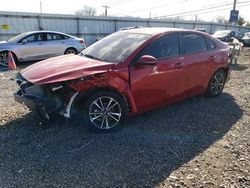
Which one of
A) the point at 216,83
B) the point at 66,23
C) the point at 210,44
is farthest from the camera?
the point at 66,23

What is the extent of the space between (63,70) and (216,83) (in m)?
3.61

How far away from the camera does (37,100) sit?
3.70 m

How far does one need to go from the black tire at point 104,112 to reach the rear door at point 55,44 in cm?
873

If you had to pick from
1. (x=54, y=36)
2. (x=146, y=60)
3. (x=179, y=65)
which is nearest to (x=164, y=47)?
(x=179, y=65)

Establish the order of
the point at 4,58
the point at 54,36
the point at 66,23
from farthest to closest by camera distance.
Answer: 1. the point at 66,23
2. the point at 54,36
3. the point at 4,58

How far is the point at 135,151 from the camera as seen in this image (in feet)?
11.5

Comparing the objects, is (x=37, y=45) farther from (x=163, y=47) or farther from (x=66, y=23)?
(x=66, y=23)

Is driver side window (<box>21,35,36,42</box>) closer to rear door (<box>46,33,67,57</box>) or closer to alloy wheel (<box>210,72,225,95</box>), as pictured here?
rear door (<box>46,33,67,57</box>)

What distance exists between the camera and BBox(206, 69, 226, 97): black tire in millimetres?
5656

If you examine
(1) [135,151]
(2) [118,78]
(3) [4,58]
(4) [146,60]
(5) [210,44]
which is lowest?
(1) [135,151]

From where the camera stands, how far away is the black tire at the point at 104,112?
3831 millimetres

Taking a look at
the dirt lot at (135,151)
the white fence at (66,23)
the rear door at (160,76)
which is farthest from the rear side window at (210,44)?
the white fence at (66,23)

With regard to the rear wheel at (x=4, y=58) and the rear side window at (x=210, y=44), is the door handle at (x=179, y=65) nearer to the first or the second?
the rear side window at (x=210, y=44)

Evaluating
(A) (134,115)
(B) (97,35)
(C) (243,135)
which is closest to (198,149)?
(C) (243,135)
